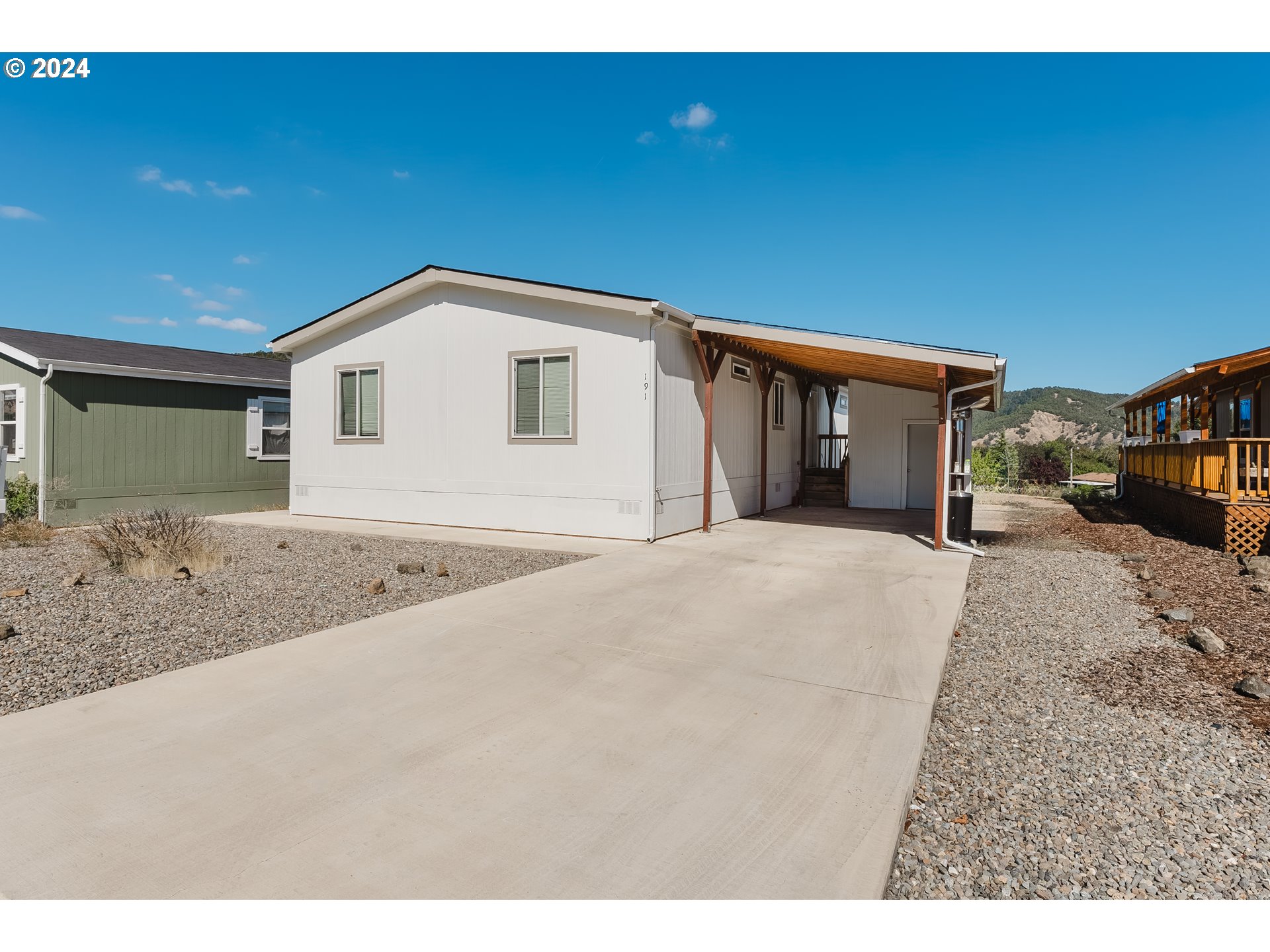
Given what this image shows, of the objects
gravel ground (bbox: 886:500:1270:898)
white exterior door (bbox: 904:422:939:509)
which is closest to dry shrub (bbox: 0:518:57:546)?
gravel ground (bbox: 886:500:1270:898)

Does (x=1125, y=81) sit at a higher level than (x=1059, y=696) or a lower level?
higher

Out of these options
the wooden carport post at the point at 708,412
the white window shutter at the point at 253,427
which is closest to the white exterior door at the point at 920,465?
the wooden carport post at the point at 708,412

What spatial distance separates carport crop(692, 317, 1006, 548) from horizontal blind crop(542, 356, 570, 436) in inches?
86.6

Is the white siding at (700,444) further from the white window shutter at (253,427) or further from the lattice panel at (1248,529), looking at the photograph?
the white window shutter at (253,427)

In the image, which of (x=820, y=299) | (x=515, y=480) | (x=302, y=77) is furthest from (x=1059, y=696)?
(x=820, y=299)

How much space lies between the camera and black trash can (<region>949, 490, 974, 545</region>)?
31.1 feet

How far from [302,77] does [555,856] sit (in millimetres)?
13300

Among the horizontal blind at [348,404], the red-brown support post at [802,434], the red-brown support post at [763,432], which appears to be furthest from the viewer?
the red-brown support post at [802,434]

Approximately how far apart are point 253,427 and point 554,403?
8.23 meters

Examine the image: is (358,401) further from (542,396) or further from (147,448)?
(147,448)

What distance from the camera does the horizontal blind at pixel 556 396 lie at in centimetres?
1009

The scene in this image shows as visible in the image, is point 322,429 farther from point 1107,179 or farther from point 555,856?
point 1107,179

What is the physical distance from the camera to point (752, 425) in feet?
42.3

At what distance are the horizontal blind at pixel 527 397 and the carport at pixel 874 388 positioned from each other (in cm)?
268
